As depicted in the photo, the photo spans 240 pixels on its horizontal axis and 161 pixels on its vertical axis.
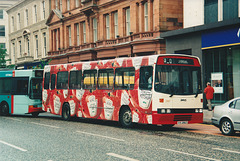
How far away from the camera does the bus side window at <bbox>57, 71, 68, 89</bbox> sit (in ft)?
69.9

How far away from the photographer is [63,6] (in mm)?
44031

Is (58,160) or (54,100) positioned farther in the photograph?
(54,100)

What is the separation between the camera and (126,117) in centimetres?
1664

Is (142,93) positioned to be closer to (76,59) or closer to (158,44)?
(158,44)

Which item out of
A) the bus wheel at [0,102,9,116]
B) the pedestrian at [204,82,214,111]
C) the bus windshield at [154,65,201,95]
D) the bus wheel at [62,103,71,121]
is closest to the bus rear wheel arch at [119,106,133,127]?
the bus windshield at [154,65,201,95]

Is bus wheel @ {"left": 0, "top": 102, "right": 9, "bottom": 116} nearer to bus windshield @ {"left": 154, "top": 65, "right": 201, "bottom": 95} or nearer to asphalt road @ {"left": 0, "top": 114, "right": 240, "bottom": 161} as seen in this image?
asphalt road @ {"left": 0, "top": 114, "right": 240, "bottom": 161}

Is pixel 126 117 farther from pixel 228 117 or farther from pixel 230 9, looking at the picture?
pixel 230 9

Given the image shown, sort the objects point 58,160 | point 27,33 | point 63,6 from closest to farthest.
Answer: point 58,160
point 63,6
point 27,33

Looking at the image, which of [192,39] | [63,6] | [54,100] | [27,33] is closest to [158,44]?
[192,39]

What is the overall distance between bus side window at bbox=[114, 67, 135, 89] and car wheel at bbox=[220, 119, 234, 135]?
4.13 meters

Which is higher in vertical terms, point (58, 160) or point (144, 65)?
point (144, 65)

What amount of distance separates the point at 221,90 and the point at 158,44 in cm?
687

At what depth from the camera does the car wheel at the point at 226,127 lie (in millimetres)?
13445

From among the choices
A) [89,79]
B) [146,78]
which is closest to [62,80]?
[89,79]
